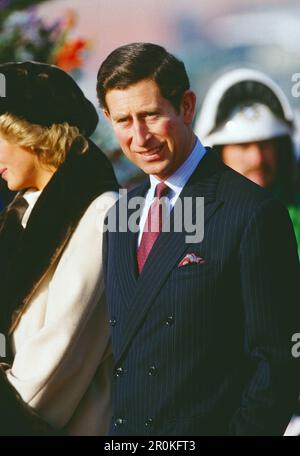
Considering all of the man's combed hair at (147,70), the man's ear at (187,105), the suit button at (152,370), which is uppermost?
the man's combed hair at (147,70)

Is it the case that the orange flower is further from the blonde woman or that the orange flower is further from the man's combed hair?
the man's combed hair

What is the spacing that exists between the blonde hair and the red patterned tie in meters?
0.54

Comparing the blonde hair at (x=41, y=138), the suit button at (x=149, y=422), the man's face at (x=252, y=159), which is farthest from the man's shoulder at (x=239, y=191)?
the man's face at (x=252, y=159)

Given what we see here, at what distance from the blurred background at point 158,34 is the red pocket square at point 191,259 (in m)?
2.13

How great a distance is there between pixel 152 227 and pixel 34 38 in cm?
263

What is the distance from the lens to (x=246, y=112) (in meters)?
4.33

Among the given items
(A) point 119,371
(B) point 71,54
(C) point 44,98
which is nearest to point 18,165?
(C) point 44,98

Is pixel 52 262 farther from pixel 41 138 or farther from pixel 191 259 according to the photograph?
pixel 191 259

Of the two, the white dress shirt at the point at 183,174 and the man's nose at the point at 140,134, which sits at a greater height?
the man's nose at the point at 140,134

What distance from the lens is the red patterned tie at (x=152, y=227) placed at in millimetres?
2498

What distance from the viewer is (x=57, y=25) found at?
4.85m

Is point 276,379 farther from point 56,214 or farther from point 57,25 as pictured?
point 57,25

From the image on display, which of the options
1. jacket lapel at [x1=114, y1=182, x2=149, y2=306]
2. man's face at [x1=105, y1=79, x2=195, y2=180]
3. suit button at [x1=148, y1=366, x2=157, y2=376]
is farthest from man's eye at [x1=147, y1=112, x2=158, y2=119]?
suit button at [x1=148, y1=366, x2=157, y2=376]

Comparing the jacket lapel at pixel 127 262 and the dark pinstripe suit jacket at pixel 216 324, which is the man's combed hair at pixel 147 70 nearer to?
the dark pinstripe suit jacket at pixel 216 324
